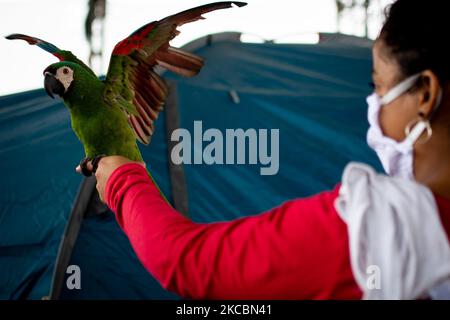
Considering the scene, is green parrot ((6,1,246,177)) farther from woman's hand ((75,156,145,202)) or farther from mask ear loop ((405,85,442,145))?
mask ear loop ((405,85,442,145))

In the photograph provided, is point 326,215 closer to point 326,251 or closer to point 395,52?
point 326,251

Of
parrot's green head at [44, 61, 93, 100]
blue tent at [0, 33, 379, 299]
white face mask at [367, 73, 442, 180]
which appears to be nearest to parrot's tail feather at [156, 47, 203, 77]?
parrot's green head at [44, 61, 93, 100]

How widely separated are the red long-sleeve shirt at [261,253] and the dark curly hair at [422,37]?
11cm

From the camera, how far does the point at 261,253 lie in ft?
1.49

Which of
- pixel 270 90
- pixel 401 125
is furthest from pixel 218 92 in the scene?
pixel 401 125

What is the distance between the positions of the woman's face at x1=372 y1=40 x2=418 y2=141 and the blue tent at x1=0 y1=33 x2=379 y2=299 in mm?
1389

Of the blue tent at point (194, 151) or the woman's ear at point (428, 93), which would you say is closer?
the woman's ear at point (428, 93)

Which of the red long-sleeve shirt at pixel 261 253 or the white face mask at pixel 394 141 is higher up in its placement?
the white face mask at pixel 394 141

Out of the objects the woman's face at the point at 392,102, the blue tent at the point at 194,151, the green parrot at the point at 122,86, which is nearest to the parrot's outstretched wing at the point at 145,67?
the green parrot at the point at 122,86

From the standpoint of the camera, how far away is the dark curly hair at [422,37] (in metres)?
0.49

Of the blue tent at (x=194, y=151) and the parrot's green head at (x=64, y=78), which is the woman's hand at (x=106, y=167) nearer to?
the parrot's green head at (x=64, y=78)

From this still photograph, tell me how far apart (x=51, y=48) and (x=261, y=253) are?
0.35 meters

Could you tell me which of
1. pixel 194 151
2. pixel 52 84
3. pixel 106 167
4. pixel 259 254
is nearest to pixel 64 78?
pixel 52 84

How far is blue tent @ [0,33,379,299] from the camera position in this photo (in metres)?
1.83
